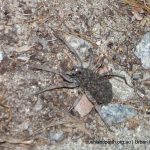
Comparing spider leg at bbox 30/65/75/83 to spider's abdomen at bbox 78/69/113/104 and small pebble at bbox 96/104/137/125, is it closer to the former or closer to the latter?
spider's abdomen at bbox 78/69/113/104

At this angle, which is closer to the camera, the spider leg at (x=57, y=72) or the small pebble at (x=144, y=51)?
the spider leg at (x=57, y=72)

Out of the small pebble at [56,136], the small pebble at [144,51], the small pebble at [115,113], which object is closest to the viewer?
the small pebble at [56,136]

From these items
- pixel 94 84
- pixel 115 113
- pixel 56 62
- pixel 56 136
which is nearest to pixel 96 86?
pixel 94 84

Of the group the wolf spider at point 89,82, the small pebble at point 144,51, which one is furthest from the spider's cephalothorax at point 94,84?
the small pebble at point 144,51

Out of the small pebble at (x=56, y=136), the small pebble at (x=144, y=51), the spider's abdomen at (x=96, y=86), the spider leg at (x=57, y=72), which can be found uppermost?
the small pebble at (x=144, y=51)

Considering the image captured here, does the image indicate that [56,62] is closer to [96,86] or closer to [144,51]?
[96,86]

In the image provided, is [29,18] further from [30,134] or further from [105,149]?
[105,149]

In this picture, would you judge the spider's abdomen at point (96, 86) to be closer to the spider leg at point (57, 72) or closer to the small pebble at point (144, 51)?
the spider leg at point (57, 72)
